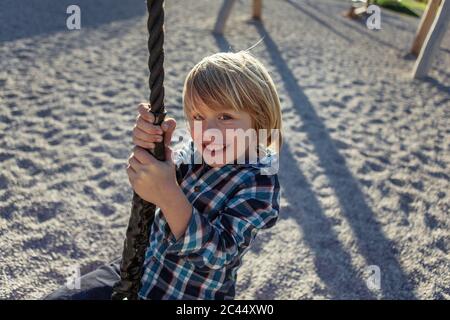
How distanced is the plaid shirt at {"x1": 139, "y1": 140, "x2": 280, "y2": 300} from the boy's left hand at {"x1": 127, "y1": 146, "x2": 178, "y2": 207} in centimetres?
8

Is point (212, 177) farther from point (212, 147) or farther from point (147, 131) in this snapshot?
point (147, 131)

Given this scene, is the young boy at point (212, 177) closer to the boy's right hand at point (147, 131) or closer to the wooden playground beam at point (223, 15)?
the boy's right hand at point (147, 131)

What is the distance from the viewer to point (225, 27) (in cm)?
468

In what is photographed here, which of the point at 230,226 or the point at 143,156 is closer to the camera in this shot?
the point at 143,156

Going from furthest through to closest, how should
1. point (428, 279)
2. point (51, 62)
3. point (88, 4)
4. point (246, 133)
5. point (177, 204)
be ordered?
1. point (88, 4)
2. point (51, 62)
3. point (428, 279)
4. point (246, 133)
5. point (177, 204)

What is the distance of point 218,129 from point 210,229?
185 mm

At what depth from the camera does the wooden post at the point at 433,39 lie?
342 cm

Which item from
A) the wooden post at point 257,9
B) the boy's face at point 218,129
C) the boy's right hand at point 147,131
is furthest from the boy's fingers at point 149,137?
the wooden post at point 257,9

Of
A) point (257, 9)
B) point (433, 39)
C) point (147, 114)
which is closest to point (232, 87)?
point (147, 114)

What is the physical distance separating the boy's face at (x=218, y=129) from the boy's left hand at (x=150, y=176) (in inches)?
5.7

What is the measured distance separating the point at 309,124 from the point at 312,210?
3.07 feet

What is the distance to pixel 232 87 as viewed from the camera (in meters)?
0.85

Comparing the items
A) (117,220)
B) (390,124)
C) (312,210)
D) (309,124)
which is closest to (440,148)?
(390,124)

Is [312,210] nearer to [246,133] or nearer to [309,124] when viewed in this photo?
[309,124]
